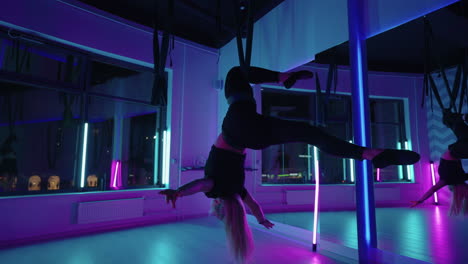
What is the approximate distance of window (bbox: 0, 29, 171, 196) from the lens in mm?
4238

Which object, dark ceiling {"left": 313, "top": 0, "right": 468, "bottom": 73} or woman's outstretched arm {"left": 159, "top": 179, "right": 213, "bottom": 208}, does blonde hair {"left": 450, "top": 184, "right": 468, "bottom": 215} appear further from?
woman's outstretched arm {"left": 159, "top": 179, "right": 213, "bottom": 208}

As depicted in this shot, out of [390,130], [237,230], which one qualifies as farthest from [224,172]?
[390,130]

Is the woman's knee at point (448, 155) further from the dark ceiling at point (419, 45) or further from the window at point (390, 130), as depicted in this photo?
the dark ceiling at point (419, 45)

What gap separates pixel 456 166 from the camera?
8.09 feet

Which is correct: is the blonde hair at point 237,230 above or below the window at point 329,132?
below

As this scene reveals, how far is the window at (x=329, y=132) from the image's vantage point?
10.9ft

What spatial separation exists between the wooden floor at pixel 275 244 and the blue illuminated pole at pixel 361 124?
0.26 m

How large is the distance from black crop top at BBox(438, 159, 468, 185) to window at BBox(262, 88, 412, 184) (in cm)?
43

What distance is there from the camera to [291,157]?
21.0 ft

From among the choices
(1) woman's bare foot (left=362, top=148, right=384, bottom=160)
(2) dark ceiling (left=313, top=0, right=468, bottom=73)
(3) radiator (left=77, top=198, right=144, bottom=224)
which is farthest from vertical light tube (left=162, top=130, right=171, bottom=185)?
(1) woman's bare foot (left=362, top=148, right=384, bottom=160)

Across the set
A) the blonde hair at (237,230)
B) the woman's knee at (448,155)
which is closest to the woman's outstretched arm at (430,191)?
the woman's knee at (448,155)

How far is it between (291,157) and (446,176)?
394 cm

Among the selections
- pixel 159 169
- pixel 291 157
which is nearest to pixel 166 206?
pixel 159 169

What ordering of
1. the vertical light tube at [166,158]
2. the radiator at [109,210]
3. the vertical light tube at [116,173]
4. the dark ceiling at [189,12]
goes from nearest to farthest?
the radiator at [109,210] < the dark ceiling at [189,12] < the vertical light tube at [116,173] < the vertical light tube at [166,158]
